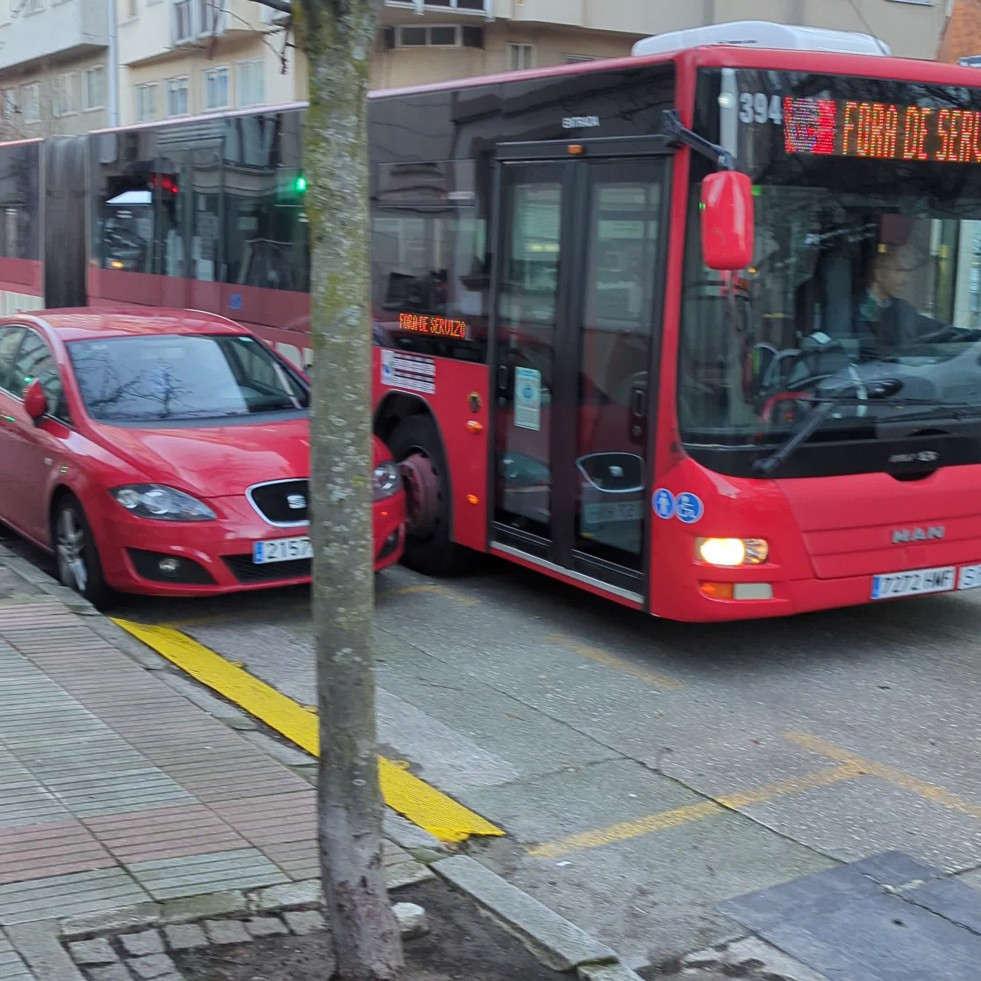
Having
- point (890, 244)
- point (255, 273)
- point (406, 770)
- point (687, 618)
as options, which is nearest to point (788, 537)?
point (687, 618)

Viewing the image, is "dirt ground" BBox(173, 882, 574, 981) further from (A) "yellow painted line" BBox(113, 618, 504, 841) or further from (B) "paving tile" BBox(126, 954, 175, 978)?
(A) "yellow painted line" BBox(113, 618, 504, 841)

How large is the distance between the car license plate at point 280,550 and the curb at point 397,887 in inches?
110

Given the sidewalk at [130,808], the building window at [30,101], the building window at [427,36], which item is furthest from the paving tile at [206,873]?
the building window at [30,101]

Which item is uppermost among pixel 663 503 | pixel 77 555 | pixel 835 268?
pixel 835 268

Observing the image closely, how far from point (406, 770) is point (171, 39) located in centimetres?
2914

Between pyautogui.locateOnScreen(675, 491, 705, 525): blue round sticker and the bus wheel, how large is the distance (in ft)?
7.34

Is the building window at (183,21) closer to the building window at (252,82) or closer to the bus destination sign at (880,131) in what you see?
the building window at (252,82)

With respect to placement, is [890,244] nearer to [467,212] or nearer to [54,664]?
[467,212]

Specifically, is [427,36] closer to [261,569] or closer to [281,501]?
[281,501]

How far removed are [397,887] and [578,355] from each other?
3623mm

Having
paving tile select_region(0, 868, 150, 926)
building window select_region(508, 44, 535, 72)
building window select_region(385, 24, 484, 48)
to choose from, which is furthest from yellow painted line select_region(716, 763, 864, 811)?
building window select_region(508, 44, 535, 72)

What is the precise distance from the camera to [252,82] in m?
29.0

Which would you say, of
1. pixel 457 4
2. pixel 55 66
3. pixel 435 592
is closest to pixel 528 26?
pixel 457 4

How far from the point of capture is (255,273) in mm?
11016
